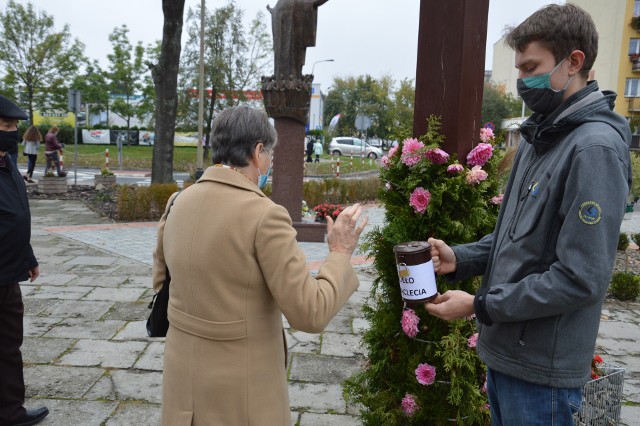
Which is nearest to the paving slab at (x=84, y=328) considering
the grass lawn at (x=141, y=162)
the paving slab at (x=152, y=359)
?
the paving slab at (x=152, y=359)

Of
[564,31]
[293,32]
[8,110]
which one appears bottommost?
[8,110]

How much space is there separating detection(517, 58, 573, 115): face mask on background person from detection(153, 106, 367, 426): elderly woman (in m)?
0.68

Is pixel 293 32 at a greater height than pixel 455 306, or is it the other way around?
pixel 293 32

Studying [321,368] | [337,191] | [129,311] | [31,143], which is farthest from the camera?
[31,143]

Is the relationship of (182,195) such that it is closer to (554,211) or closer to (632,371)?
(554,211)

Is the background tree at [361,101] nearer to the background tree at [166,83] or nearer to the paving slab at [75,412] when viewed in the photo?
the background tree at [166,83]

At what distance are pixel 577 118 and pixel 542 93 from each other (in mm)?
145

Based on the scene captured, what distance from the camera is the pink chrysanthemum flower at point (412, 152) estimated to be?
279cm

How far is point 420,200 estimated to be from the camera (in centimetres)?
278

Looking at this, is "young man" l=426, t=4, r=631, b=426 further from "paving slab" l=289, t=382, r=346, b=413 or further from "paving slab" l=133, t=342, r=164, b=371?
"paving slab" l=133, t=342, r=164, b=371

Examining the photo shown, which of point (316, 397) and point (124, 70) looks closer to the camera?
point (316, 397)

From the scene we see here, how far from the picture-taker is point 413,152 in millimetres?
2795

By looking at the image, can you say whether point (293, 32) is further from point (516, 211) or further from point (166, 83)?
point (516, 211)

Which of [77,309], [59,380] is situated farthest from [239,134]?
[77,309]
